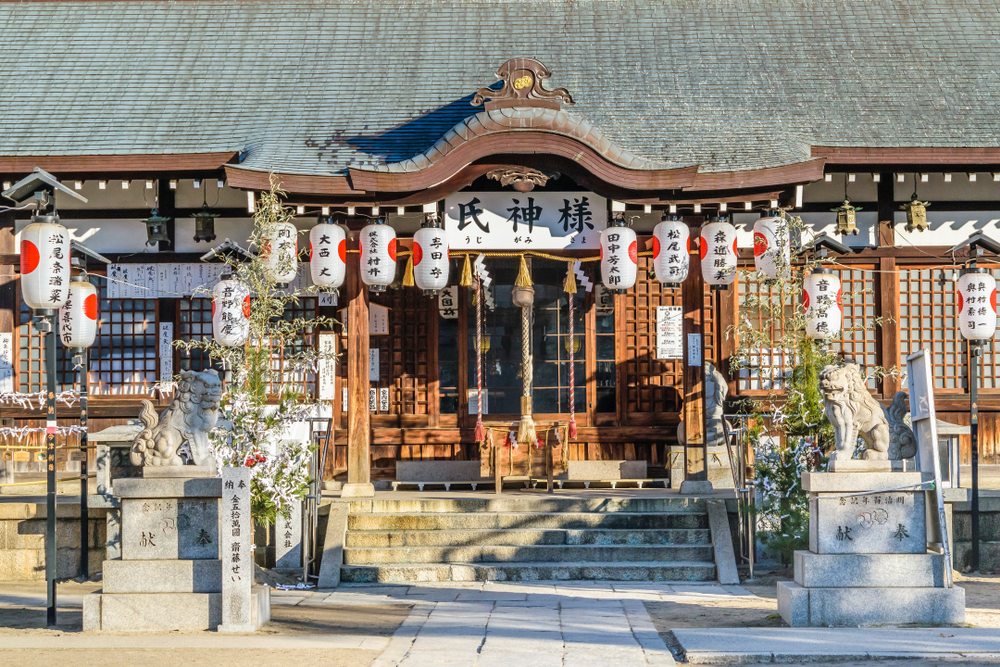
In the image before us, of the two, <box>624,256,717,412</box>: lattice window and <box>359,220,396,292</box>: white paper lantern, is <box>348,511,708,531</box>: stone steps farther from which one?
<box>624,256,717,412</box>: lattice window

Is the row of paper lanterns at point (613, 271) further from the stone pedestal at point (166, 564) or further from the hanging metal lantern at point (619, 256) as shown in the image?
the stone pedestal at point (166, 564)

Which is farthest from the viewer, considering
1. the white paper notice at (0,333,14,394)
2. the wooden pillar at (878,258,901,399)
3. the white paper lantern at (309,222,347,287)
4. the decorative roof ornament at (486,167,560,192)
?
the white paper notice at (0,333,14,394)

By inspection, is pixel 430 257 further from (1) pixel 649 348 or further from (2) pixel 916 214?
(2) pixel 916 214

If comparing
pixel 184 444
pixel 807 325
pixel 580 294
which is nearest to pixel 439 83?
pixel 580 294

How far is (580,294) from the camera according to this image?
16.1m

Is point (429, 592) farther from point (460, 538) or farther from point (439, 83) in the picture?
point (439, 83)

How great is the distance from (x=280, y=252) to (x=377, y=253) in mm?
1268

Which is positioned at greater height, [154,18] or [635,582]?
[154,18]

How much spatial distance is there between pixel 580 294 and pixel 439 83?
4.02 meters

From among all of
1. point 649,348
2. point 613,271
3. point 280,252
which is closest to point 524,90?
point 613,271

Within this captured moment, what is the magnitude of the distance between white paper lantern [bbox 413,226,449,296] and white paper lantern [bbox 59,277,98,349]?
4.19m

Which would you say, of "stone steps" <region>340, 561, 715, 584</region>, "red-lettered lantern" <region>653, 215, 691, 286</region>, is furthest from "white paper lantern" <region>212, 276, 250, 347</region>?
"red-lettered lantern" <region>653, 215, 691, 286</region>

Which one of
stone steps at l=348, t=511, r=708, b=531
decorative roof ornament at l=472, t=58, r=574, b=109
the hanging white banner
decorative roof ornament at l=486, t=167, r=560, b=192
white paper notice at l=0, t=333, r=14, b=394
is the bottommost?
stone steps at l=348, t=511, r=708, b=531

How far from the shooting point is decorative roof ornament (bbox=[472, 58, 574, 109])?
44.4 feet
